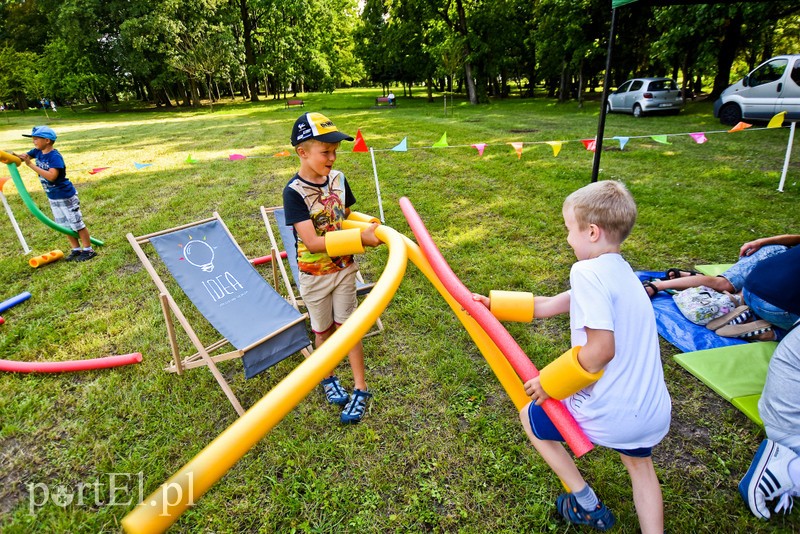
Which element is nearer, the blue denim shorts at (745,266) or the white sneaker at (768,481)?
the white sneaker at (768,481)

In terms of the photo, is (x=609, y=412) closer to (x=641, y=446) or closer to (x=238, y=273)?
(x=641, y=446)

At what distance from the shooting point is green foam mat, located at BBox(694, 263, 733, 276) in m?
4.47

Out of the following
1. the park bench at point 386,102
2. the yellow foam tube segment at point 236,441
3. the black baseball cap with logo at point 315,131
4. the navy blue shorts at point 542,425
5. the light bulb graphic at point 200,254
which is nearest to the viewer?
the yellow foam tube segment at point 236,441

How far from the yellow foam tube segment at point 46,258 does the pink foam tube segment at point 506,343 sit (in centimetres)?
594

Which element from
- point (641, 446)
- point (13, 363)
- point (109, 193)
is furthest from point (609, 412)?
point (109, 193)

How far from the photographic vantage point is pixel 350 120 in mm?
20438

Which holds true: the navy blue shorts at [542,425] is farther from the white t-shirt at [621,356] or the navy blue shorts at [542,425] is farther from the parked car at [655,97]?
the parked car at [655,97]

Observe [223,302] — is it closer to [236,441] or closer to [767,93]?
[236,441]

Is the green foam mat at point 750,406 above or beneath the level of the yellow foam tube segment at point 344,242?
beneath

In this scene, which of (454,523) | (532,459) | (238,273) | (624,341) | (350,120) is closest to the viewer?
(624,341)

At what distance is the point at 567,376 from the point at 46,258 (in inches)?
280

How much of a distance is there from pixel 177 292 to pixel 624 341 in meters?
4.90

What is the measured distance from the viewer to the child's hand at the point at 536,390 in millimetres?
1789

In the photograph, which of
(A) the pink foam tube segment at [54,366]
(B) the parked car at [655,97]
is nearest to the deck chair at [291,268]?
(A) the pink foam tube segment at [54,366]
